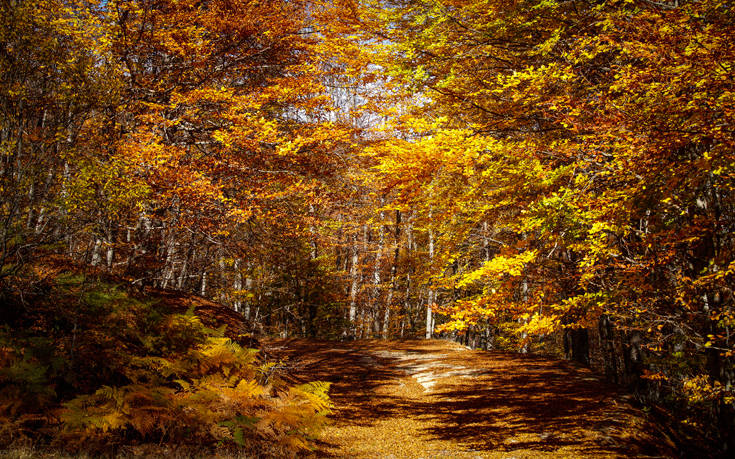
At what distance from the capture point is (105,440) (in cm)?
498

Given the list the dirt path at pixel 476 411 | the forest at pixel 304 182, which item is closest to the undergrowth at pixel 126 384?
the forest at pixel 304 182

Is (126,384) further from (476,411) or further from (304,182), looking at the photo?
(304,182)

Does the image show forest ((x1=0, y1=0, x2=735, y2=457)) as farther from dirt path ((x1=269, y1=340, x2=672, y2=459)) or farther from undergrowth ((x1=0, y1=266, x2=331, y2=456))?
dirt path ((x1=269, y1=340, x2=672, y2=459))

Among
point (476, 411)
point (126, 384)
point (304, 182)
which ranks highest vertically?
point (304, 182)

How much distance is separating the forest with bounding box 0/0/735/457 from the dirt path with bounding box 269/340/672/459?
107 centimetres

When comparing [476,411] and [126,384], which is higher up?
[126,384]

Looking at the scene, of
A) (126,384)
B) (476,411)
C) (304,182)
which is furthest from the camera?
(304,182)

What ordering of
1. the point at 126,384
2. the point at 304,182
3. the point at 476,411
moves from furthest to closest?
the point at 304,182 → the point at 476,411 → the point at 126,384

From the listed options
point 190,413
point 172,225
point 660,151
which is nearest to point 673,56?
point 660,151

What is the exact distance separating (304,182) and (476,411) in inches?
319

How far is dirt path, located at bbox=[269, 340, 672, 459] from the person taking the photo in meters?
6.84

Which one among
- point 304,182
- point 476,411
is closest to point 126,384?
point 476,411

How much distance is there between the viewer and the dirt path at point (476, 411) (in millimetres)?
6836

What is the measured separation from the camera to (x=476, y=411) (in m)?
8.82
